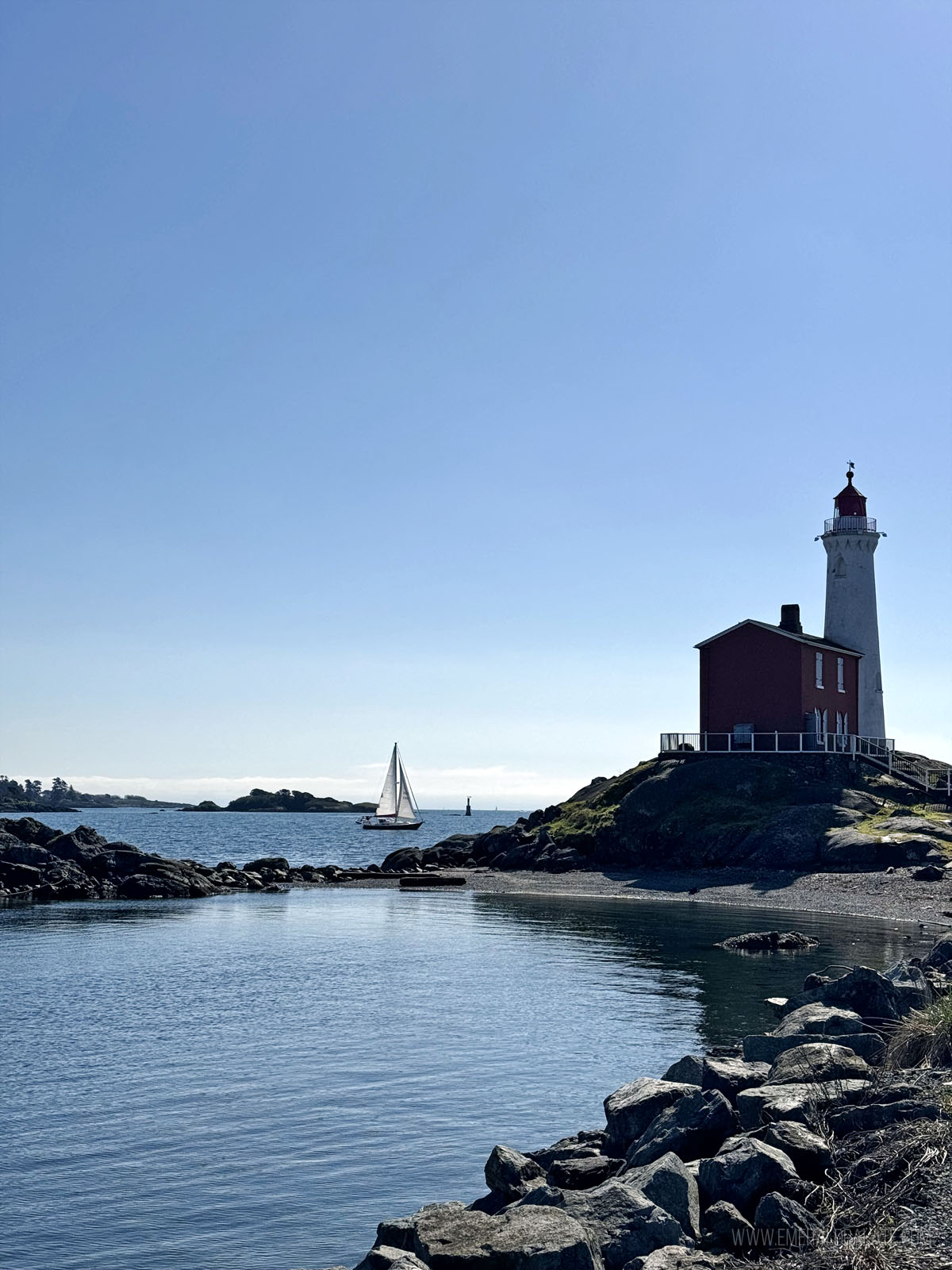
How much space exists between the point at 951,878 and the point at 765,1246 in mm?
40806

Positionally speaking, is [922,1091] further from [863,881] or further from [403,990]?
[863,881]

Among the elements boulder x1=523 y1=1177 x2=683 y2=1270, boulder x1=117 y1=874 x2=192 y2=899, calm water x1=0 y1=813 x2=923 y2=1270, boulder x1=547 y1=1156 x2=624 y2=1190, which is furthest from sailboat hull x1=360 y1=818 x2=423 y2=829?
boulder x1=523 y1=1177 x2=683 y2=1270

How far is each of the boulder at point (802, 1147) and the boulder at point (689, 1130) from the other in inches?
55.9

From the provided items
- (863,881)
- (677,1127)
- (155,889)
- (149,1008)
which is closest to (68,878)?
(155,889)

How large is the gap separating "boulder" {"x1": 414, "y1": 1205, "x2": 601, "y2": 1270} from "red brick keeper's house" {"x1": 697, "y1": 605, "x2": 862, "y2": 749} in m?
54.4

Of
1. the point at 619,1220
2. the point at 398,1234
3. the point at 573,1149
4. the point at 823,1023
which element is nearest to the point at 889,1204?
the point at 619,1220

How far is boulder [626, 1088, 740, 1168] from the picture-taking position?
12.4 m

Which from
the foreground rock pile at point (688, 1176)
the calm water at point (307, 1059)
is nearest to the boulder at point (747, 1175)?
the foreground rock pile at point (688, 1176)

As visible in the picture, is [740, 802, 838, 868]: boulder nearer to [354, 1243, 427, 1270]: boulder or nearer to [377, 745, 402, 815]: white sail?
[354, 1243, 427, 1270]: boulder

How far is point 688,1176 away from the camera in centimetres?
1064

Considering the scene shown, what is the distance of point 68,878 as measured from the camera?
59.3 m

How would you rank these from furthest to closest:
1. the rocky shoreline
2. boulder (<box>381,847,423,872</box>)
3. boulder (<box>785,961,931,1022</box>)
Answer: boulder (<box>381,847,423,872</box>)
the rocky shoreline
boulder (<box>785,961,931,1022</box>)

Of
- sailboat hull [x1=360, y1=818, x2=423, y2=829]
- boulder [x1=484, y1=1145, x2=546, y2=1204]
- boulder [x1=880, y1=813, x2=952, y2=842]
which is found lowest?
boulder [x1=484, y1=1145, x2=546, y2=1204]

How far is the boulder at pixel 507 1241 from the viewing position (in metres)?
9.16
